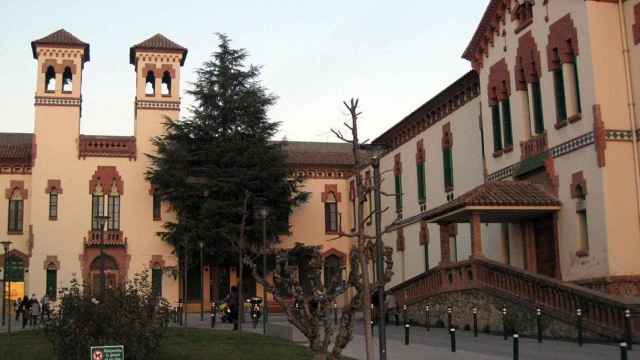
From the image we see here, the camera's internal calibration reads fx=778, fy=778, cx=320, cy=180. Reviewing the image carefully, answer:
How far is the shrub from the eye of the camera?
15.7 m

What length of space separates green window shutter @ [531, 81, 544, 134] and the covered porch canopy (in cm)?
195

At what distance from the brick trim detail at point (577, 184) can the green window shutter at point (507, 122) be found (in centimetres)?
A: 480

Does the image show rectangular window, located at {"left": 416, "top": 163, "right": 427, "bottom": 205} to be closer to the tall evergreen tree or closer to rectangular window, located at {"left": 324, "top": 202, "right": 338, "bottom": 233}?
the tall evergreen tree

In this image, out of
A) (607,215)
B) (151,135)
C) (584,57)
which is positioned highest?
(151,135)

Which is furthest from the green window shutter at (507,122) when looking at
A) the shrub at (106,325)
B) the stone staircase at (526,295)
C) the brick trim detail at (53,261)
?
the brick trim detail at (53,261)

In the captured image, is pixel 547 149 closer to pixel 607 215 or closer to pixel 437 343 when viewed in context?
pixel 607 215

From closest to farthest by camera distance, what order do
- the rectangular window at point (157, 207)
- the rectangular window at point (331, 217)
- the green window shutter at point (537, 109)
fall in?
the green window shutter at point (537, 109) → the rectangular window at point (157, 207) → the rectangular window at point (331, 217)

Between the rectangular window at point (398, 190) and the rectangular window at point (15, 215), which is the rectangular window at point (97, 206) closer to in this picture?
the rectangular window at point (15, 215)

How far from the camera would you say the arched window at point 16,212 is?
4881 cm

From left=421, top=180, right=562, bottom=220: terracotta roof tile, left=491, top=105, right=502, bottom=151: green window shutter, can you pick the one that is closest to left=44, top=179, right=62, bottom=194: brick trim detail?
left=491, top=105, right=502, bottom=151: green window shutter

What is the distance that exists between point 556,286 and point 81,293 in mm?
12588

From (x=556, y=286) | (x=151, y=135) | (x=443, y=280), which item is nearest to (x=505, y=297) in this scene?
(x=556, y=286)

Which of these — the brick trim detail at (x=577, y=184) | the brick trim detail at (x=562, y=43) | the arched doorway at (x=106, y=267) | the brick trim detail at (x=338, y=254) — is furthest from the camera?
the brick trim detail at (x=338, y=254)

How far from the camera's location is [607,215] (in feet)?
73.9
